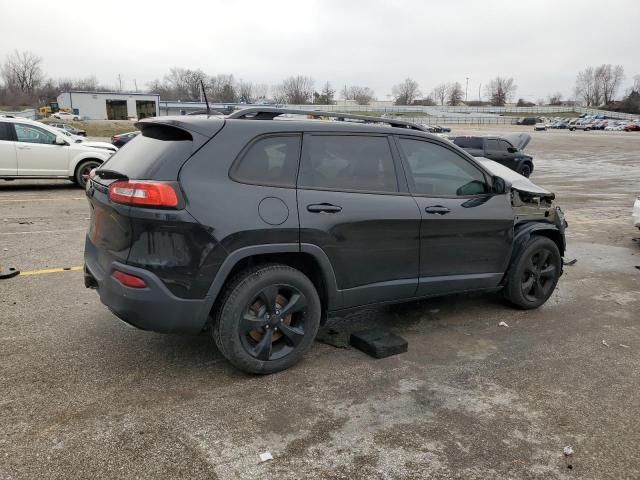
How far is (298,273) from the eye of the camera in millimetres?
3756

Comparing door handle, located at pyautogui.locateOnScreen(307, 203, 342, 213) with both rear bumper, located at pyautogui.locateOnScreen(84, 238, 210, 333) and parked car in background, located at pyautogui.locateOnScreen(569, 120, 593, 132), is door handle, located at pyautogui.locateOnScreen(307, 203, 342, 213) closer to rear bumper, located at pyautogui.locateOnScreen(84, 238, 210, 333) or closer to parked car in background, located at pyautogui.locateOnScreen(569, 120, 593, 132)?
rear bumper, located at pyautogui.locateOnScreen(84, 238, 210, 333)

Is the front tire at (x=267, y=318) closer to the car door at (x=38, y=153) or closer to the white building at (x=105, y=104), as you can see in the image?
the car door at (x=38, y=153)

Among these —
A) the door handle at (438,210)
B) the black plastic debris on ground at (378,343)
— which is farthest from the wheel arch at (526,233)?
the black plastic debris on ground at (378,343)

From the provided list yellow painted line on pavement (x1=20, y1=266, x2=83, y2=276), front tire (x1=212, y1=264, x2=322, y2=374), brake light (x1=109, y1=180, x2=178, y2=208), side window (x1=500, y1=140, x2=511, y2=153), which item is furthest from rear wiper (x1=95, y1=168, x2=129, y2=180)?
side window (x1=500, y1=140, x2=511, y2=153)

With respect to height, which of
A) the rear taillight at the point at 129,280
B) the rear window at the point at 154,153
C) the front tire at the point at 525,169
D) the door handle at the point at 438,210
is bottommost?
the front tire at the point at 525,169

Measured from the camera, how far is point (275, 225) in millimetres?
3562

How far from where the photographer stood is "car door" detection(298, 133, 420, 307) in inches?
149

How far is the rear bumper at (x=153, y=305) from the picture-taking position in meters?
3.32

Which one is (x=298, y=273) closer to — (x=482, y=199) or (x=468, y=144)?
(x=482, y=199)

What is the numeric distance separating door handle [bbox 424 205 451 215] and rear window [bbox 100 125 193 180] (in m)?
1.95

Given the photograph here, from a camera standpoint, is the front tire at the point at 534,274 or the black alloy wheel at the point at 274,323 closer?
the black alloy wheel at the point at 274,323

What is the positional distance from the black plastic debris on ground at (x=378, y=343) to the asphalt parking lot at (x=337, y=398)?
0.23 ft

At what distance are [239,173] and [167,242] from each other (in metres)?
0.66

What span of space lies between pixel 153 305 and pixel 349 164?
68.6 inches
